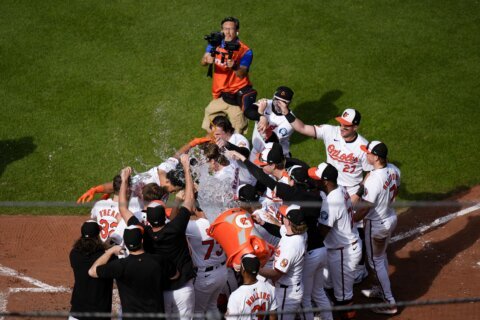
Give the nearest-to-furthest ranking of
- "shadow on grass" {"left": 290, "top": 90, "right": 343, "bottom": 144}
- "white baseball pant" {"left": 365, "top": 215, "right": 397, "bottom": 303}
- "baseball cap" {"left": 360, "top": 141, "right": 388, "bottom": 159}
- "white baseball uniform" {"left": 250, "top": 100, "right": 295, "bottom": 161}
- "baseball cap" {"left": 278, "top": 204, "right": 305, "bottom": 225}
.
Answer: "baseball cap" {"left": 278, "top": 204, "right": 305, "bottom": 225} < "baseball cap" {"left": 360, "top": 141, "right": 388, "bottom": 159} < "white baseball pant" {"left": 365, "top": 215, "right": 397, "bottom": 303} < "white baseball uniform" {"left": 250, "top": 100, "right": 295, "bottom": 161} < "shadow on grass" {"left": 290, "top": 90, "right": 343, "bottom": 144}

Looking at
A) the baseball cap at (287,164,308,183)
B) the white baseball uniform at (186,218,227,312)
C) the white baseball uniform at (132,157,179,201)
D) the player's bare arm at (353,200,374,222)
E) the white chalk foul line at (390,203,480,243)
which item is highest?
the baseball cap at (287,164,308,183)

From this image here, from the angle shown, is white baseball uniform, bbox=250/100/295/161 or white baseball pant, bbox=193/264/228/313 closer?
white baseball pant, bbox=193/264/228/313

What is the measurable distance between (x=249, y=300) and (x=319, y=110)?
582 centimetres

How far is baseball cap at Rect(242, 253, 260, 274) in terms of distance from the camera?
18.3 feet

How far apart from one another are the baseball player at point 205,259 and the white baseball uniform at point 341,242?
1110 millimetres

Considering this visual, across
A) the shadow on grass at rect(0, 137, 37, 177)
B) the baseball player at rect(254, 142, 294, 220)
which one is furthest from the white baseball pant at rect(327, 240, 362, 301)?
the shadow on grass at rect(0, 137, 37, 177)

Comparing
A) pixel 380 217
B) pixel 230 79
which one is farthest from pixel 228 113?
pixel 380 217

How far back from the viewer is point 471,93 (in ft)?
36.7

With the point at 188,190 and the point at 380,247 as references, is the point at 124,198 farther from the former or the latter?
the point at 380,247

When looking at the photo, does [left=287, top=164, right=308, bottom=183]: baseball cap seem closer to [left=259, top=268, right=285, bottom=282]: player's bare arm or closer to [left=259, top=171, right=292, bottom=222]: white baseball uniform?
[left=259, top=171, right=292, bottom=222]: white baseball uniform

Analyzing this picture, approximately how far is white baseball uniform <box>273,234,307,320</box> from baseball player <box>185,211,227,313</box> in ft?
1.87

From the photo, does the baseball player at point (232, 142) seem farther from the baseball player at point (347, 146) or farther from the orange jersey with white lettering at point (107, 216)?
the orange jersey with white lettering at point (107, 216)

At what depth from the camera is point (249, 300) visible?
5.66m

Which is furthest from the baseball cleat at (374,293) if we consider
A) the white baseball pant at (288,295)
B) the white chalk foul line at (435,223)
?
the white baseball pant at (288,295)
